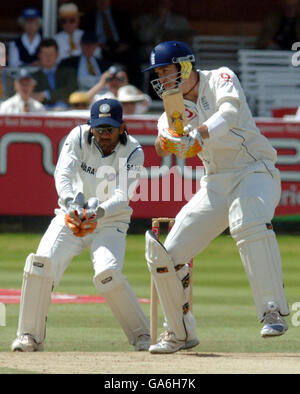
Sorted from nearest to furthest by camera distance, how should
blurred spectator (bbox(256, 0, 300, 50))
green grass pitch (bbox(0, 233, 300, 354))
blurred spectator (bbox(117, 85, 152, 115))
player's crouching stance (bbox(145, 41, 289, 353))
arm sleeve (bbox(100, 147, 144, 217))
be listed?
player's crouching stance (bbox(145, 41, 289, 353)) → arm sleeve (bbox(100, 147, 144, 217)) → green grass pitch (bbox(0, 233, 300, 354)) → blurred spectator (bbox(117, 85, 152, 115)) → blurred spectator (bbox(256, 0, 300, 50))

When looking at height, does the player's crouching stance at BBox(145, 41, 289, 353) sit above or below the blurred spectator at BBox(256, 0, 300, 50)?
below

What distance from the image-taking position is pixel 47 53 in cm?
1627

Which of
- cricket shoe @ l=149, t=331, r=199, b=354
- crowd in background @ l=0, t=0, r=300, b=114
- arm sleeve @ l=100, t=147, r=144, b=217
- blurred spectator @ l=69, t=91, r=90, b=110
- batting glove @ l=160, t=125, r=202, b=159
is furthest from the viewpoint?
crowd in background @ l=0, t=0, r=300, b=114

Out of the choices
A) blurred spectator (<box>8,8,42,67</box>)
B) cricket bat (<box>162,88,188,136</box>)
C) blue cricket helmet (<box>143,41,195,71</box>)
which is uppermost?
blurred spectator (<box>8,8,42,67</box>)

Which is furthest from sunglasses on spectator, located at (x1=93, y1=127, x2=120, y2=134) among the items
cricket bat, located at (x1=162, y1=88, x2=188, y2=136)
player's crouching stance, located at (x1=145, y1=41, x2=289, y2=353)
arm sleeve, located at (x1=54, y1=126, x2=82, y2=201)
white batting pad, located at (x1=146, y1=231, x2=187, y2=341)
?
cricket bat, located at (x1=162, y1=88, x2=188, y2=136)

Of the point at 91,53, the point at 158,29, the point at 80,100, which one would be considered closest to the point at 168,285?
the point at 80,100

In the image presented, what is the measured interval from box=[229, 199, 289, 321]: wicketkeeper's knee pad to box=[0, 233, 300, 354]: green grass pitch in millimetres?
1004

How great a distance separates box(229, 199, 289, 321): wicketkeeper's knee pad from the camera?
680 cm

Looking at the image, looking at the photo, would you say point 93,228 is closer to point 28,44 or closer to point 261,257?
point 261,257

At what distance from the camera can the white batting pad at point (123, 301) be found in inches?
296

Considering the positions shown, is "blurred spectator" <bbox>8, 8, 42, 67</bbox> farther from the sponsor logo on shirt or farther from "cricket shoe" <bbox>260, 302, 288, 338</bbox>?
"cricket shoe" <bbox>260, 302, 288, 338</bbox>

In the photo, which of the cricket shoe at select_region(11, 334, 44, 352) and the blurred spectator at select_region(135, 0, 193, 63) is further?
the blurred spectator at select_region(135, 0, 193, 63)

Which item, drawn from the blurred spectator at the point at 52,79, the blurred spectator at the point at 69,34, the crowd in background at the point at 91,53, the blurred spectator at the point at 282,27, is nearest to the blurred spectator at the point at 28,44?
the crowd in background at the point at 91,53
